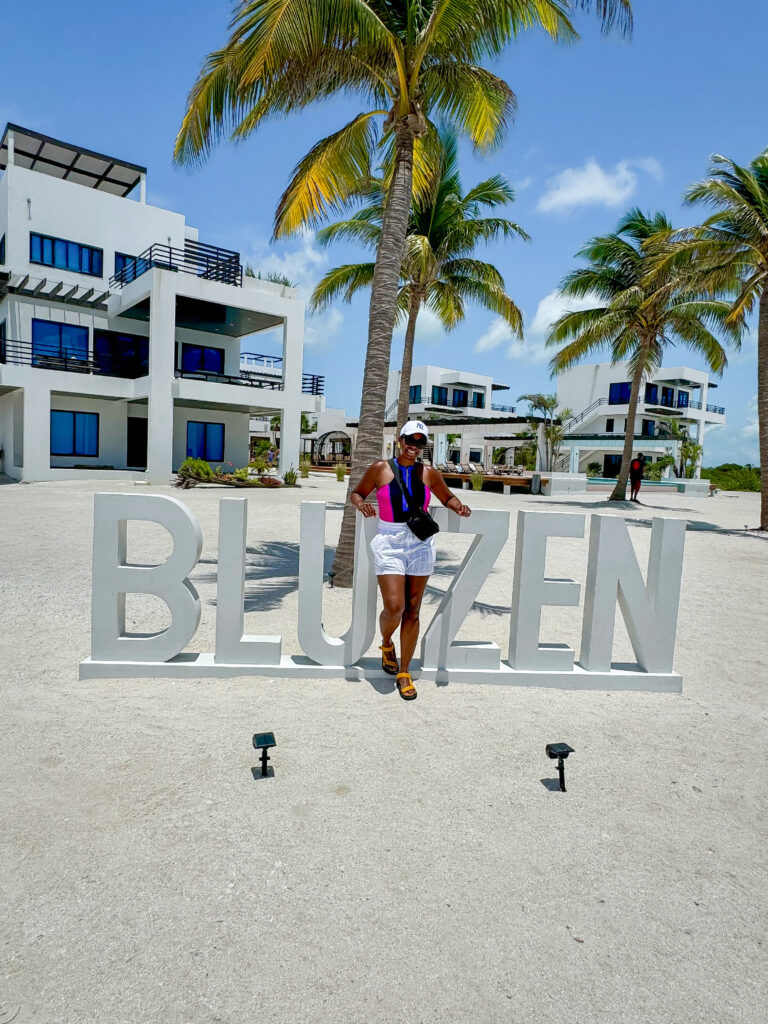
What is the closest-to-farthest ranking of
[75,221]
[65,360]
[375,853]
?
[375,853] < [65,360] < [75,221]

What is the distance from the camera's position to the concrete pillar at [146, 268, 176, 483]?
22125mm

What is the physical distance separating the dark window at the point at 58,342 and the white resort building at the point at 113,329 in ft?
0.16

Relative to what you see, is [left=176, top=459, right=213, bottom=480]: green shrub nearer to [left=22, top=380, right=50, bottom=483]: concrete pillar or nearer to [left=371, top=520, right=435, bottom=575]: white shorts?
[left=22, top=380, right=50, bottom=483]: concrete pillar

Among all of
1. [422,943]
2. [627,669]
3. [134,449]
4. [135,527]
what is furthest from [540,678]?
[134,449]

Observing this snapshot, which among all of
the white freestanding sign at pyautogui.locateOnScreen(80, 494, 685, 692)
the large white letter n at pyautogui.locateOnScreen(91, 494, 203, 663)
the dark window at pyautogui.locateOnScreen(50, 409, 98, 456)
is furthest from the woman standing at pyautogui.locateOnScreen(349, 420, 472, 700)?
the dark window at pyautogui.locateOnScreen(50, 409, 98, 456)

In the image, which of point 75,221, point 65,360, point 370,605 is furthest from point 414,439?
point 75,221

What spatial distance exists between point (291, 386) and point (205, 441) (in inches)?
204

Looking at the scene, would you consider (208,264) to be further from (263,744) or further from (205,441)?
(263,744)

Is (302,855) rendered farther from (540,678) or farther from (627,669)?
(627,669)

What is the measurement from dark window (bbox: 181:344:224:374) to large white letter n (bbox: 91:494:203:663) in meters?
23.7

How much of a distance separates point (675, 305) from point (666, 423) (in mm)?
33958

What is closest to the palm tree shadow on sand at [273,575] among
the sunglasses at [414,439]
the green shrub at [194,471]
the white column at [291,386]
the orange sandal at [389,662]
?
the orange sandal at [389,662]

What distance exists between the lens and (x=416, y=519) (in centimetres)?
437

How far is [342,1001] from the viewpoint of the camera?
1952mm
